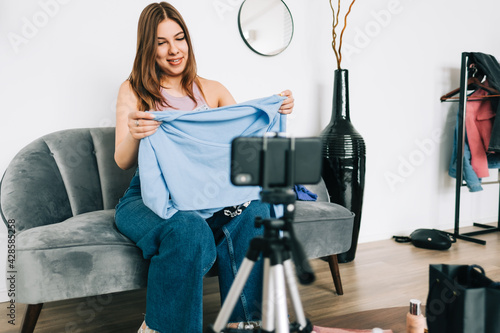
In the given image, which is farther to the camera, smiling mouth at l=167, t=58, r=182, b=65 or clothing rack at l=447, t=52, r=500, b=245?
clothing rack at l=447, t=52, r=500, b=245

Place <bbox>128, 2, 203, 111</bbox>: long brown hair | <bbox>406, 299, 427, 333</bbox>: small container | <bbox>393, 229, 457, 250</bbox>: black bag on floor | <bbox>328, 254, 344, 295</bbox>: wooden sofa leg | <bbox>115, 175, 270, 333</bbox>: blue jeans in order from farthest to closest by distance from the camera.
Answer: <bbox>393, 229, 457, 250</bbox>: black bag on floor
<bbox>328, 254, 344, 295</bbox>: wooden sofa leg
<bbox>128, 2, 203, 111</bbox>: long brown hair
<bbox>115, 175, 270, 333</bbox>: blue jeans
<bbox>406, 299, 427, 333</bbox>: small container

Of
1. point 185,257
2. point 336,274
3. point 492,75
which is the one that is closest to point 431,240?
point 336,274

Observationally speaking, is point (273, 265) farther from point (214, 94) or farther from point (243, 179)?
point (214, 94)

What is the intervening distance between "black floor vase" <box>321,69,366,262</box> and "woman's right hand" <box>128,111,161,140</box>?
1199 millimetres

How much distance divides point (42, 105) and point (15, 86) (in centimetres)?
13

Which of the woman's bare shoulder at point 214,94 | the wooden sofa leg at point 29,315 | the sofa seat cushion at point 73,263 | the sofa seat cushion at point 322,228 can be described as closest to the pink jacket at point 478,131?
the sofa seat cushion at point 322,228

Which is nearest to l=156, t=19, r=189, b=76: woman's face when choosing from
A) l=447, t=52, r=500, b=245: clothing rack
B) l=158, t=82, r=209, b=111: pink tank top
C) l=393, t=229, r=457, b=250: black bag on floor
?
l=158, t=82, r=209, b=111: pink tank top

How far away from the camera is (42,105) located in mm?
1693

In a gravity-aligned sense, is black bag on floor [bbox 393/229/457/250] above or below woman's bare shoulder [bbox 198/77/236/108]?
below

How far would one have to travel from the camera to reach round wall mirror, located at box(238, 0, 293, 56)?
6.93 ft

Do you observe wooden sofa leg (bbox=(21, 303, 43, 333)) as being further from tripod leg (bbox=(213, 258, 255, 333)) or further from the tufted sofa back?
tripod leg (bbox=(213, 258, 255, 333))

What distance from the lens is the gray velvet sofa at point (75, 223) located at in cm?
107

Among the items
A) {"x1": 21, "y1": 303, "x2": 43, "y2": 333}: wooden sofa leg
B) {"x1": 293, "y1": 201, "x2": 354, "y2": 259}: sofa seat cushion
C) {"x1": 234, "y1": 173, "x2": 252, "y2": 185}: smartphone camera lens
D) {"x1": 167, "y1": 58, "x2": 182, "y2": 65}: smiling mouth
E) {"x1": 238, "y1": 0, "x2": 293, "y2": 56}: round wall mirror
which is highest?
{"x1": 238, "y1": 0, "x2": 293, "y2": 56}: round wall mirror

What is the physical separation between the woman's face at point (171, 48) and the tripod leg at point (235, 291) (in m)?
1.02
